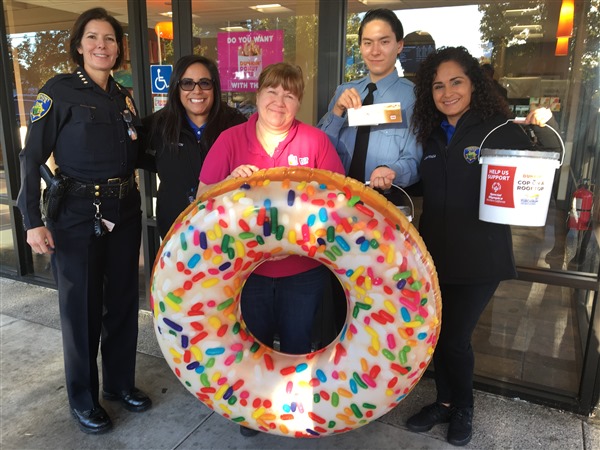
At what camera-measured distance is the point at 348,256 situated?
5.28 feet

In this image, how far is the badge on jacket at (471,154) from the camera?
2023mm

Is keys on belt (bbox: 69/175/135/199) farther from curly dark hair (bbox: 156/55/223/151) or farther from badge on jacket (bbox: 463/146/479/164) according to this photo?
badge on jacket (bbox: 463/146/479/164)

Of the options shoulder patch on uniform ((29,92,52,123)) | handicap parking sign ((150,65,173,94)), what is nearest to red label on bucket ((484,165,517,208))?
shoulder patch on uniform ((29,92,52,123))

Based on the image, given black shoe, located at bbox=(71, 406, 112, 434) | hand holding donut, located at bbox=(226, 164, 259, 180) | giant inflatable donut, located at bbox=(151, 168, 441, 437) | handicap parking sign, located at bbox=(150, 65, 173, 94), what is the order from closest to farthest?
giant inflatable donut, located at bbox=(151, 168, 441, 437)
hand holding donut, located at bbox=(226, 164, 259, 180)
black shoe, located at bbox=(71, 406, 112, 434)
handicap parking sign, located at bbox=(150, 65, 173, 94)

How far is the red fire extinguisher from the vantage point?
2594 mm

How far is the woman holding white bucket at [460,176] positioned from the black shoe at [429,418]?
1.27 ft

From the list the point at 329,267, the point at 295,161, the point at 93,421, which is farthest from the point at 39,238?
the point at 329,267

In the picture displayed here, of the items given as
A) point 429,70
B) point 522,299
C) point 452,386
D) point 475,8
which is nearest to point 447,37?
point 475,8

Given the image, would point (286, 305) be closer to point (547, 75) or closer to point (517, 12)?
point (547, 75)

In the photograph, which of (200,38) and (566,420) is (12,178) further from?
(566,420)

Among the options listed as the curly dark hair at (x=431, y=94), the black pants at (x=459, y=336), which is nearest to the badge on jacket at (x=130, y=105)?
the curly dark hair at (x=431, y=94)

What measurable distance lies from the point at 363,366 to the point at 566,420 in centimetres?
152

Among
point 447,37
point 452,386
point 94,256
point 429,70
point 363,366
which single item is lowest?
point 452,386

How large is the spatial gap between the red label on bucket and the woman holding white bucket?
6.9 inches
